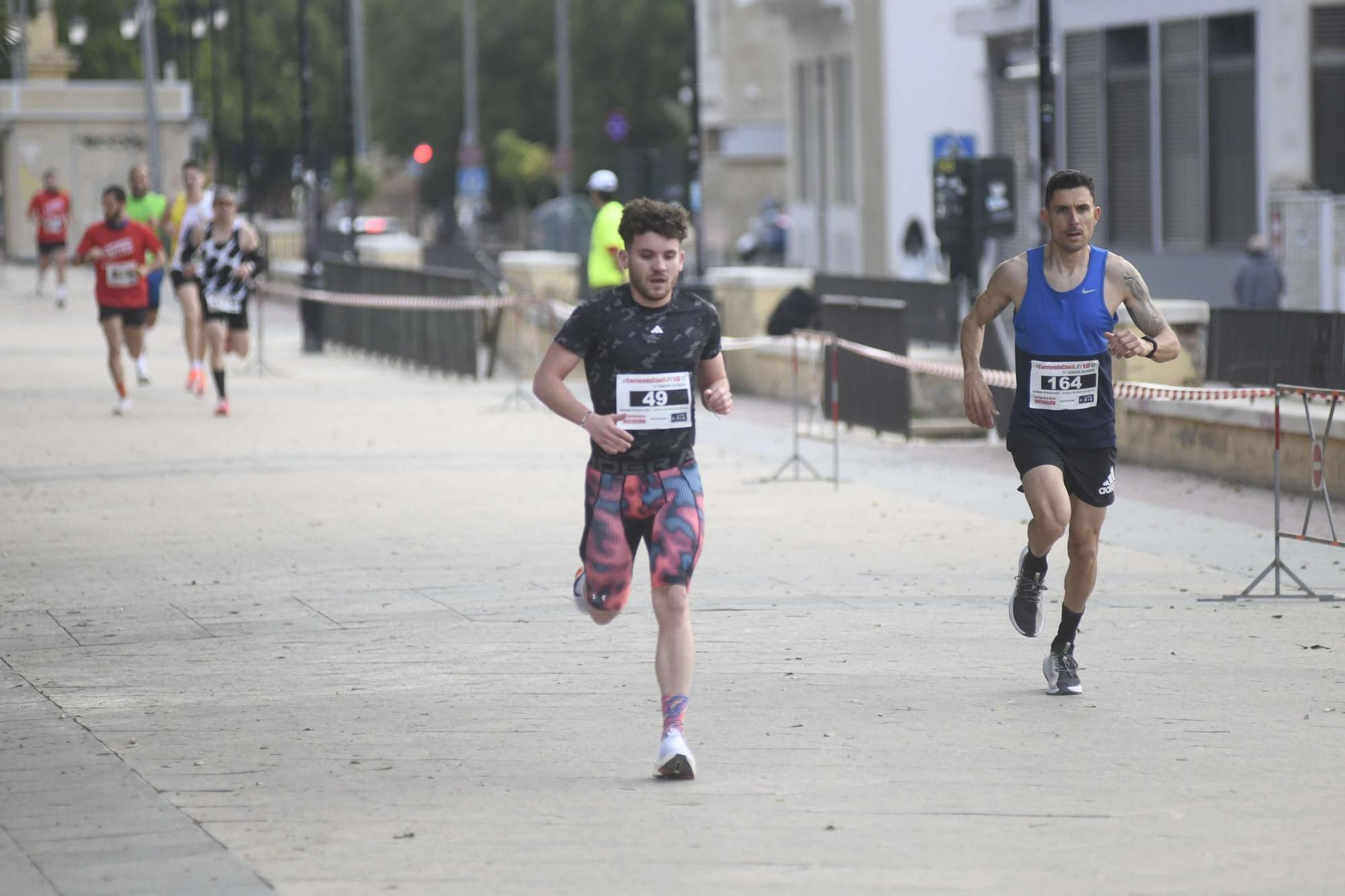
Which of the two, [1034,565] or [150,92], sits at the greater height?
[150,92]

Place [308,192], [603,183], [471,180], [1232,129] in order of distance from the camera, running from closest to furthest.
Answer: [603,183] < [1232,129] < [308,192] < [471,180]

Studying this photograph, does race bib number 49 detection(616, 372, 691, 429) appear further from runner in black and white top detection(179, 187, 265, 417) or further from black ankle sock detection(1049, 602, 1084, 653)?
runner in black and white top detection(179, 187, 265, 417)

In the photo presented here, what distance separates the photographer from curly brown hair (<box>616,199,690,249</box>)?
6.83 meters

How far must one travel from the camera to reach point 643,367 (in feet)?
22.6

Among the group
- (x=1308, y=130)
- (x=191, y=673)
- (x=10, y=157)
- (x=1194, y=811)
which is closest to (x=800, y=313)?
(x=1308, y=130)

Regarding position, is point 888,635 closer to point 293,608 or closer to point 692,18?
point 293,608

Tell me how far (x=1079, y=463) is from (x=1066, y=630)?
592mm

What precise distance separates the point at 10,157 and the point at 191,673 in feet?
158

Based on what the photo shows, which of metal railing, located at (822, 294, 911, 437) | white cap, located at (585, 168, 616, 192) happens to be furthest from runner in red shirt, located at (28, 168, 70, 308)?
metal railing, located at (822, 294, 911, 437)

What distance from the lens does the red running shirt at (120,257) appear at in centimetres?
1905

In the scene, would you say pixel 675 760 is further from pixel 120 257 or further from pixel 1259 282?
pixel 1259 282

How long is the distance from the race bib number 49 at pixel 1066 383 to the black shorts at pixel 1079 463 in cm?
13

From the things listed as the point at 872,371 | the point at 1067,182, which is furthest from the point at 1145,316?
the point at 872,371

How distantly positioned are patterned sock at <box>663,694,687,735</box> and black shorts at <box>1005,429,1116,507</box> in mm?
1805
